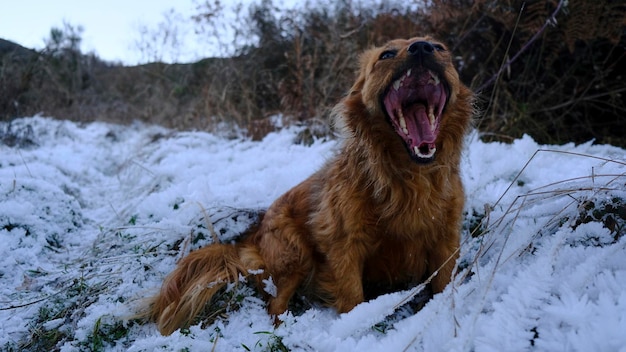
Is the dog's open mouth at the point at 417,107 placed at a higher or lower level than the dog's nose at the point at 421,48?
lower

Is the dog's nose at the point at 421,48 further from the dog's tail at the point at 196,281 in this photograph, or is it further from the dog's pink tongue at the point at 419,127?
the dog's tail at the point at 196,281

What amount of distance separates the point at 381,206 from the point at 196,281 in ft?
3.55

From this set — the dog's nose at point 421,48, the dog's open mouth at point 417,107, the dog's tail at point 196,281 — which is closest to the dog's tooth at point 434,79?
the dog's open mouth at point 417,107

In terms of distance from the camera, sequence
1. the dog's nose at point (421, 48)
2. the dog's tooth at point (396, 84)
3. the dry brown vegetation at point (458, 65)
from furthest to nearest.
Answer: the dry brown vegetation at point (458, 65) → the dog's tooth at point (396, 84) → the dog's nose at point (421, 48)

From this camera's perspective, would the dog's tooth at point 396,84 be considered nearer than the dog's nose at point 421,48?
No

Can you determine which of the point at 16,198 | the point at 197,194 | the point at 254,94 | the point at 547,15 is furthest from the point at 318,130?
the point at 16,198

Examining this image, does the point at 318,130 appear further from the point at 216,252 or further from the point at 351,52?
the point at 216,252

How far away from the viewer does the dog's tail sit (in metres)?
2.13

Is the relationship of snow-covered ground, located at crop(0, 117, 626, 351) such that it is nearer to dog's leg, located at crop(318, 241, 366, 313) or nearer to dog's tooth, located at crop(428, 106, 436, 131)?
dog's leg, located at crop(318, 241, 366, 313)

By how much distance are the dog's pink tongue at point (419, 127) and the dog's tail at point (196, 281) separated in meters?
1.15

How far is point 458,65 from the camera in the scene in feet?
18.4

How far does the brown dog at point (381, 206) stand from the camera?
2.17 m

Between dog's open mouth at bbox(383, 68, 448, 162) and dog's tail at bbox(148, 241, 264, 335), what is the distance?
44.7 inches

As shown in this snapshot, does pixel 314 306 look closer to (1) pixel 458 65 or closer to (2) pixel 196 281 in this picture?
(2) pixel 196 281
